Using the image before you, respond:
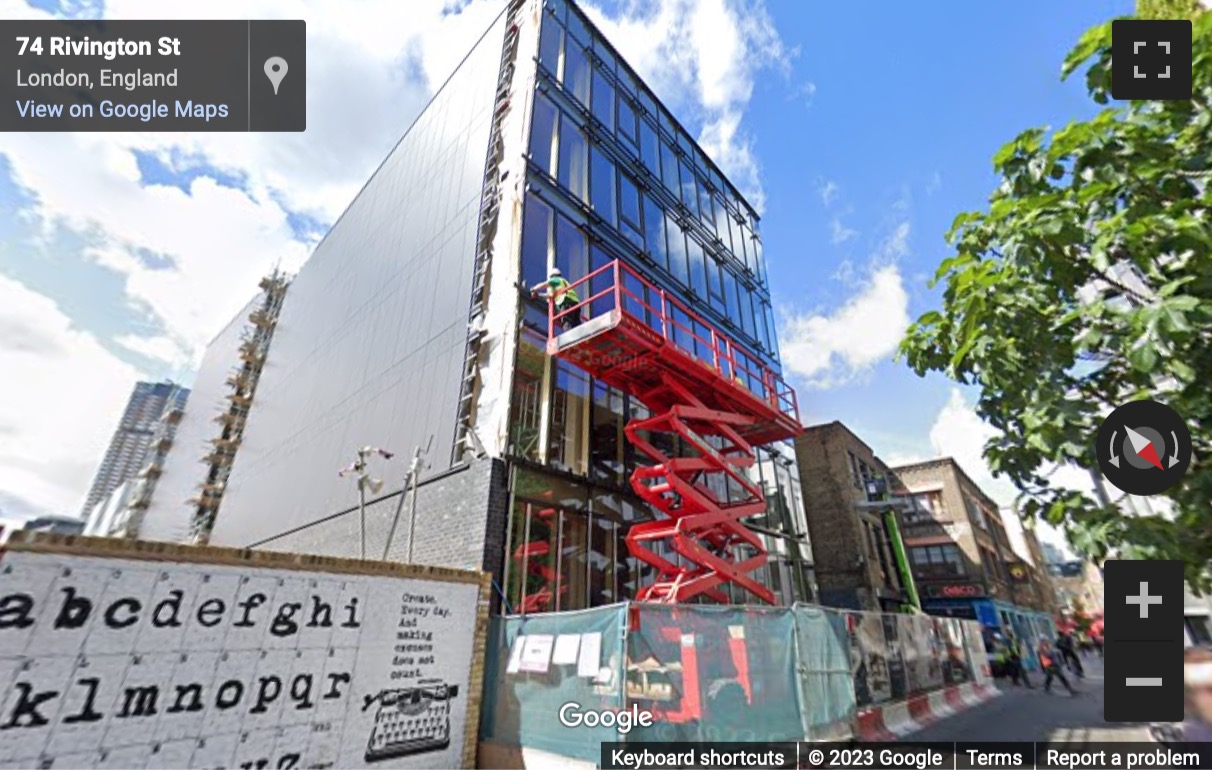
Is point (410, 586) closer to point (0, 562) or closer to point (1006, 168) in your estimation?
point (0, 562)

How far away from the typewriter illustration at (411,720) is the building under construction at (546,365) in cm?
207

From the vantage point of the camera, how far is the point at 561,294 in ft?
34.3

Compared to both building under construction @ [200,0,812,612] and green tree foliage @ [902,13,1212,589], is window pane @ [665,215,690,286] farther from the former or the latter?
green tree foliage @ [902,13,1212,589]

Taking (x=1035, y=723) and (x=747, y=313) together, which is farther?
(x=747, y=313)

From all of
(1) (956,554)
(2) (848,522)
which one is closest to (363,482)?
(2) (848,522)

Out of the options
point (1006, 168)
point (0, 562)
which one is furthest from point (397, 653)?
point (1006, 168)

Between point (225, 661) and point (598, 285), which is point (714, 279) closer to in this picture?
point (598, 285)

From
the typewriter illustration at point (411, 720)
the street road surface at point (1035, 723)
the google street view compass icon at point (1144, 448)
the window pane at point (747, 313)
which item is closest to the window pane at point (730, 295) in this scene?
the window pane at point (747, 313)

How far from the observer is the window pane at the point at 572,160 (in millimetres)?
14324

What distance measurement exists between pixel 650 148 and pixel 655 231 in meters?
4.00

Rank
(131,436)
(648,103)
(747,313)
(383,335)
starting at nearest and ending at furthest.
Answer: (383,335), (648,103), (747,313), (131,436)

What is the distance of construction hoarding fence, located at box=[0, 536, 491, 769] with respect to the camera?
16.0 feet

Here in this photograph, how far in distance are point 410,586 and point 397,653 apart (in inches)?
34.3

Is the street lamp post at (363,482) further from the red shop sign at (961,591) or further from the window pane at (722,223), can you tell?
the red shop sign at (961,591)
